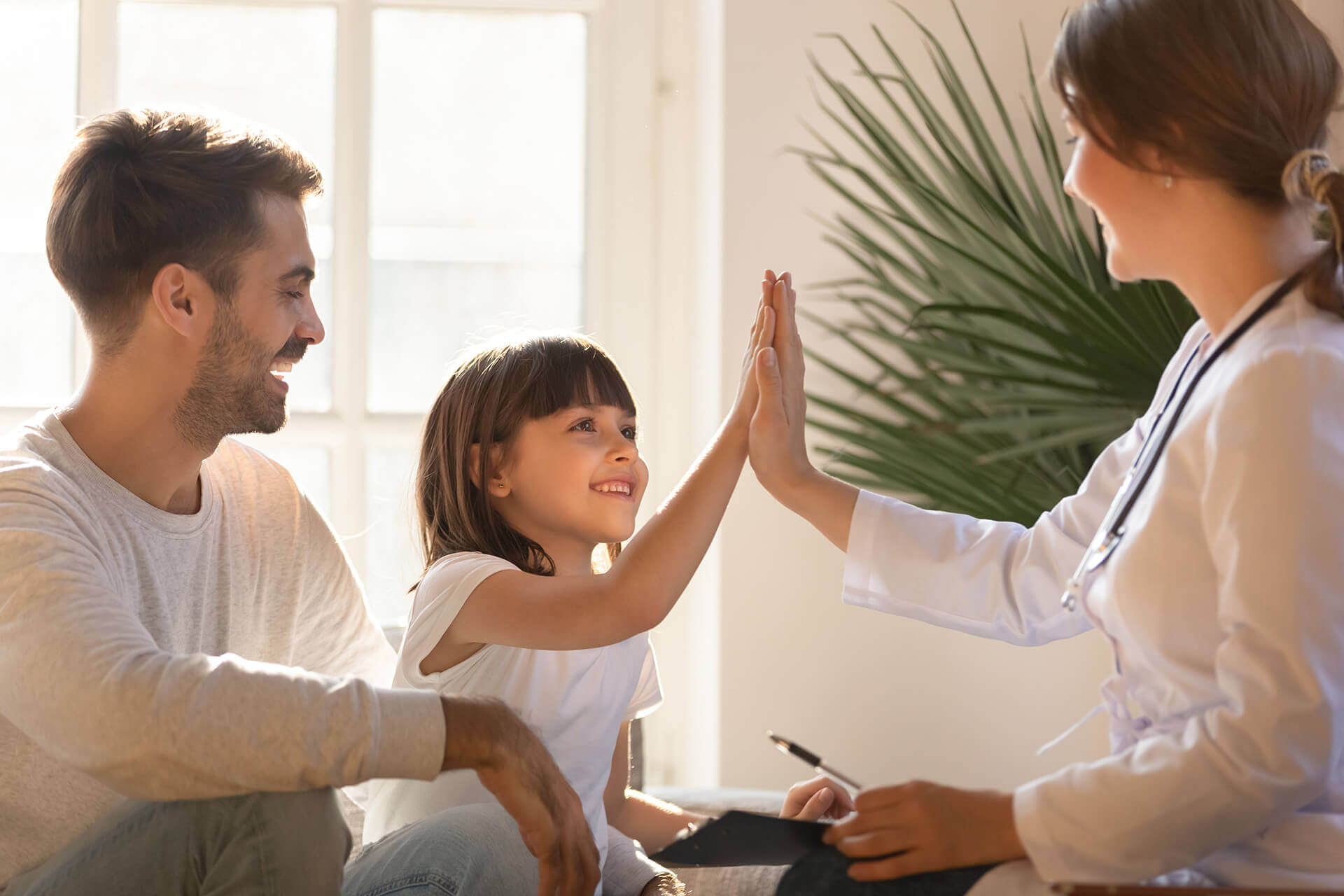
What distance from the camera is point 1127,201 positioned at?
109 centimetres

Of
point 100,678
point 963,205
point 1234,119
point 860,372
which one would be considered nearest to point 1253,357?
point 1234,119

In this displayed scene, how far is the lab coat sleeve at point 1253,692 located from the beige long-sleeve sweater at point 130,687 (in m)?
0.55

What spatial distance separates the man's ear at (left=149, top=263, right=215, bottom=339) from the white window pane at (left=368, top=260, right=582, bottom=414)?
113 centimetres

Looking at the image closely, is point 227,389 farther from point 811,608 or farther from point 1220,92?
point 811,608

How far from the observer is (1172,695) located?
3.26 feet

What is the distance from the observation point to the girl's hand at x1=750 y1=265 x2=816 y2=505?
1.45 meters

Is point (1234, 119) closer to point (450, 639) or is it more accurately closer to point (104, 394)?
point (450, 639)

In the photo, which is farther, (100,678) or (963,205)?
A: (963,205)

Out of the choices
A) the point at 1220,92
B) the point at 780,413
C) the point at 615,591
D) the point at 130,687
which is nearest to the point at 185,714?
the point at 130,687

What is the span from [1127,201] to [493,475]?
0.87 metres

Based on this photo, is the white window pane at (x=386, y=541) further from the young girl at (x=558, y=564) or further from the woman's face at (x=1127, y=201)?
the woman's face at (x=1127, y=201)

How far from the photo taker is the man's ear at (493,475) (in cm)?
160

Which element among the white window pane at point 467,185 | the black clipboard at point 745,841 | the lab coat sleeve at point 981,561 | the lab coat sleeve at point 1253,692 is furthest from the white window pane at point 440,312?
the lab coat sleeve at point 1253,692

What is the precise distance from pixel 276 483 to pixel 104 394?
0.89ft
